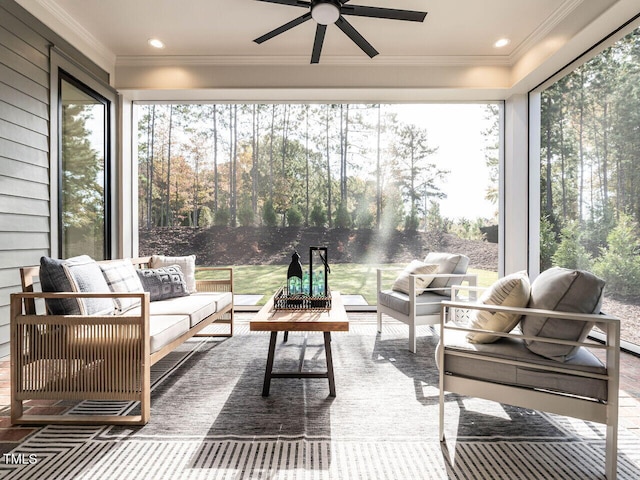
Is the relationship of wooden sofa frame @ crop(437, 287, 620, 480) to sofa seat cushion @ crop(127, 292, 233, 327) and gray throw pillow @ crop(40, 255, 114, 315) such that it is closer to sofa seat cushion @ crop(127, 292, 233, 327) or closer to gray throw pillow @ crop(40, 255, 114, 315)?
sofa seat cushion @ crop(127, 292, 233, 327)

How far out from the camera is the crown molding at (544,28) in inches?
120

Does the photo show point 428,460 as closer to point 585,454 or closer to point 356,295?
point 585,454

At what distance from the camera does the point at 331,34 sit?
3.57 metres

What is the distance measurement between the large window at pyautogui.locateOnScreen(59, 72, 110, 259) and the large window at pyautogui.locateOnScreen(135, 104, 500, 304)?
55cm

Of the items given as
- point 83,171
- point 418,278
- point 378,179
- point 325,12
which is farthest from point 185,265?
point 378,179

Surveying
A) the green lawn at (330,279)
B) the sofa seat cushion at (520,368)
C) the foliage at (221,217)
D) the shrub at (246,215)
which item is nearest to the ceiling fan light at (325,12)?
the sofa seat cushion at (520,368)

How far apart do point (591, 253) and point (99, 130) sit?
→ 5.10 meters

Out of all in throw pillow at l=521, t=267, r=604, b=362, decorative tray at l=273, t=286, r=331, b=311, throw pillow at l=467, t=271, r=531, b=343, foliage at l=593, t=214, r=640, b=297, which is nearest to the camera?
throw pillow at l=521, t=267, r=604, b=362

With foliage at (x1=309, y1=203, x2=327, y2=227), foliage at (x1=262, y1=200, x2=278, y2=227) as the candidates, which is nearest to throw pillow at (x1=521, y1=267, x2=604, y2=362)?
foliage at (x1=309, y1=203, x2=327, y2=227)

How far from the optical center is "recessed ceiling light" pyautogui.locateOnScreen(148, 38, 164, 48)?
371 centimetres

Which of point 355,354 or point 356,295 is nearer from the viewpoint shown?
point 355,354

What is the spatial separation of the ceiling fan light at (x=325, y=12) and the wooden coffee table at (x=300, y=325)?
203 cm

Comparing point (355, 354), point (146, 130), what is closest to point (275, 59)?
point (146, 130)

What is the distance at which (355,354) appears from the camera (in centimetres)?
302
